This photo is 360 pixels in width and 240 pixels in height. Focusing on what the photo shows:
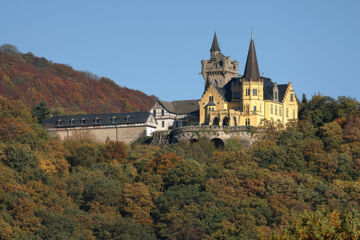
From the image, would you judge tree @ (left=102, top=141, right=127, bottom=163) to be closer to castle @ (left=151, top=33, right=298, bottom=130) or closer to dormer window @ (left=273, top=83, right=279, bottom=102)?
castle @ (left=151, top=33, right=298, bottom=130)

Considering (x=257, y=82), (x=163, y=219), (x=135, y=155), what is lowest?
(x=163, y=219)

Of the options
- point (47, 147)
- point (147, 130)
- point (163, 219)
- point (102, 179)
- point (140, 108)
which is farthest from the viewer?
point (140, 108)

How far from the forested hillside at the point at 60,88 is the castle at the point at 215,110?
44.4 metres

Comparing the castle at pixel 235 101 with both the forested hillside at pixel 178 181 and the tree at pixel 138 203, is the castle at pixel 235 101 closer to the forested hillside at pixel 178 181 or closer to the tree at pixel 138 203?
the forested hillside at pixel 178 181

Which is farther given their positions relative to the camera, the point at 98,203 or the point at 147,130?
the point at 147,130

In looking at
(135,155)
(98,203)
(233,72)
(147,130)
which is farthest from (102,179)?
(233,72)

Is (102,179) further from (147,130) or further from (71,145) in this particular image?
(147,130)

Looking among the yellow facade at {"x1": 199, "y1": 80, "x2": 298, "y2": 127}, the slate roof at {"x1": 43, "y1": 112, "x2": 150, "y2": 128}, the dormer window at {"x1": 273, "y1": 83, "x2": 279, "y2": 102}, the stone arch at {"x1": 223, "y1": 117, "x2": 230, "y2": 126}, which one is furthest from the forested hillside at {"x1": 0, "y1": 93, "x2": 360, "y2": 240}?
the slate roof at {"x1": 43, "y1": 112, "x2": 150, "y2": 128}

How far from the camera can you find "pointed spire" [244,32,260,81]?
92375 millimetres

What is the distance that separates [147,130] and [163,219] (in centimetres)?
2299

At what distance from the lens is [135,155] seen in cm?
8806

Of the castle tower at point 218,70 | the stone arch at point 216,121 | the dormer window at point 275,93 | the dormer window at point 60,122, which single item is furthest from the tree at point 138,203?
the dormer window at point 60,122

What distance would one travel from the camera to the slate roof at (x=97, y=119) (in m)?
98.1

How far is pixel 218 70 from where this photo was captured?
9881 centimetres
